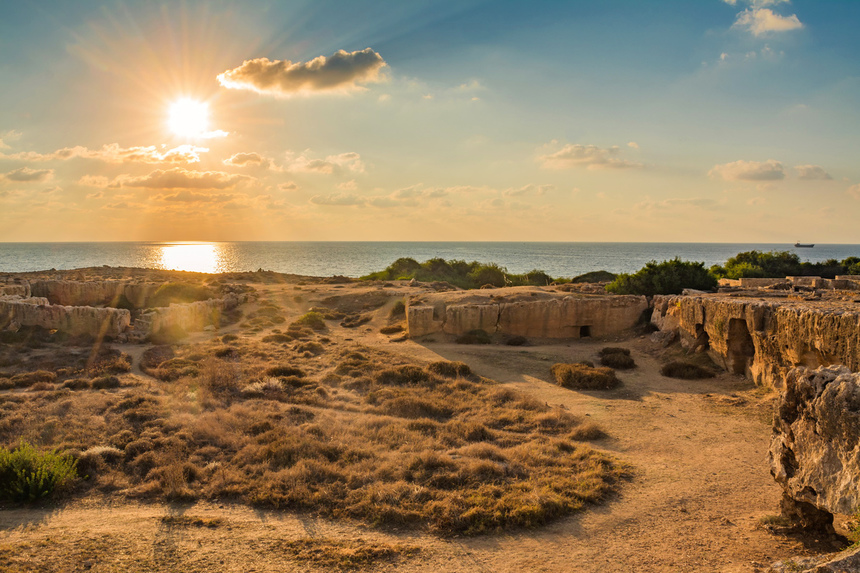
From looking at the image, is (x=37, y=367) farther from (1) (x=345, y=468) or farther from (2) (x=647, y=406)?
(2) (x=647, y=406)

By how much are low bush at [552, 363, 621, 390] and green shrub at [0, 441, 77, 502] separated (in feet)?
40.9

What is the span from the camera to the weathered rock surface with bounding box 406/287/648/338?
21875mm

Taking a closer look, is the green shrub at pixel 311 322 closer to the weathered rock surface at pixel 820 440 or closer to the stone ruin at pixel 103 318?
the stone ruin at pixel 103 318

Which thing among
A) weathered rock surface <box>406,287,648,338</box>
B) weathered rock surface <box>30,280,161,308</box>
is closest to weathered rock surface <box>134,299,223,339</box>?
weathered rock surface <box>30,280,161,308</box>

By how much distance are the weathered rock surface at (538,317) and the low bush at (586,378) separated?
6455 mm

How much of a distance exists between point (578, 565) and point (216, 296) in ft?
104

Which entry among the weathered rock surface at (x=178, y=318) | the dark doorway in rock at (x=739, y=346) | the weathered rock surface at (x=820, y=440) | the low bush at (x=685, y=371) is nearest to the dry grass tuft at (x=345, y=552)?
the weathered rock surface at (x=820, y=440)

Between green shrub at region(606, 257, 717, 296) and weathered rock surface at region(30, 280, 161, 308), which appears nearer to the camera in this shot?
green shrub at region(606, 257, 717, 296)

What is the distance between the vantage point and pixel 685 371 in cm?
1556

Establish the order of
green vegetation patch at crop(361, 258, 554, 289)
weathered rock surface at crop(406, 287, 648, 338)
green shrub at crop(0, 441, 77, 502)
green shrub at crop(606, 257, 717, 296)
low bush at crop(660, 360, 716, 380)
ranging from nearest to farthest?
1. green shrub at crop(0, 441, 77, 502)
2. low bush at crop(660, 360, 716, 380)
3. weathered rock surface at crop(406, 287, 648, 338)
4. green shrub at crop(606, 257, 717, 296)
5. green vegetation patch at crop(361, 258, 554, 289)

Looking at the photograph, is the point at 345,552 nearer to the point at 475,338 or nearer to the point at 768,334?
the point at 768,334

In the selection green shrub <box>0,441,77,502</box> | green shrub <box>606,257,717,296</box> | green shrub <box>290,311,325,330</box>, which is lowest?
green shrub <box>0,441,77,502</box>

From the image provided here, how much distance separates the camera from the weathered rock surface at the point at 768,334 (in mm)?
10695

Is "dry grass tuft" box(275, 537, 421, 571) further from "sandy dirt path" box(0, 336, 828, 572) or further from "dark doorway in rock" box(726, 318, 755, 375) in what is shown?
"dark doorway in rock" box(726, 318, 755, 375)
